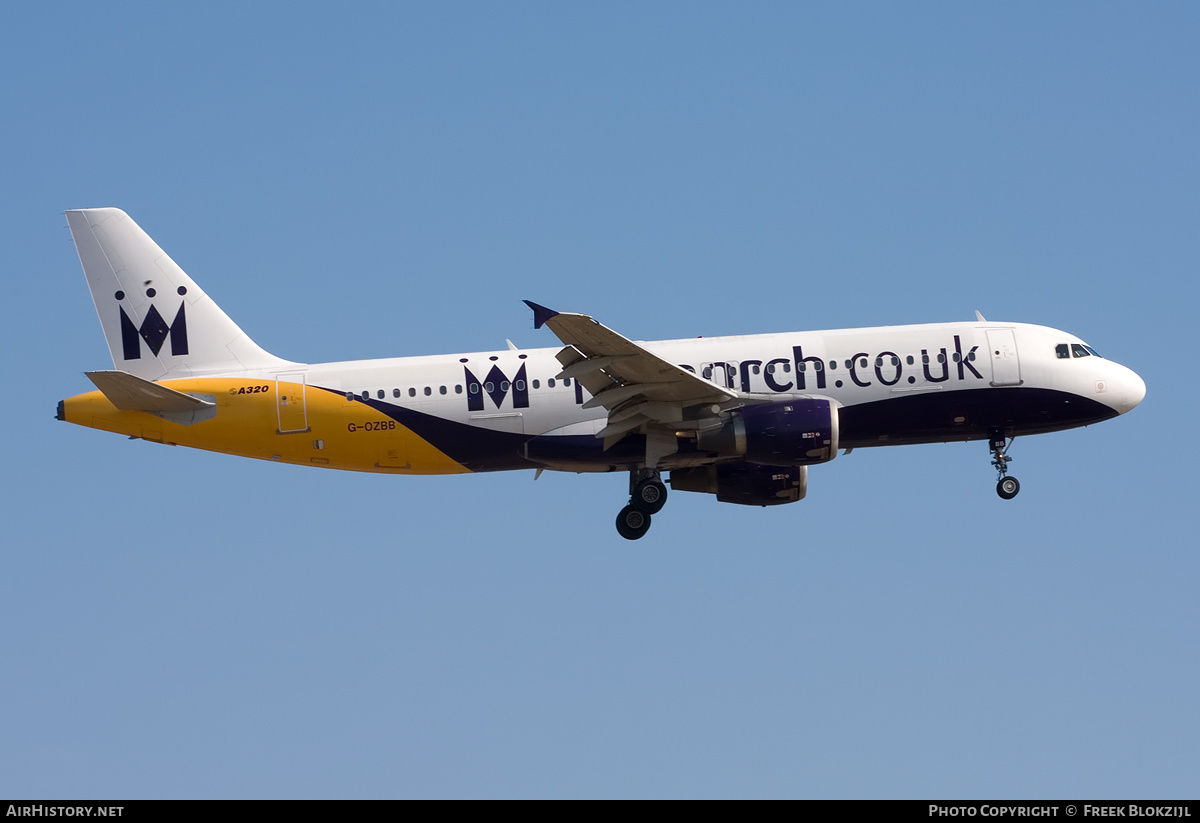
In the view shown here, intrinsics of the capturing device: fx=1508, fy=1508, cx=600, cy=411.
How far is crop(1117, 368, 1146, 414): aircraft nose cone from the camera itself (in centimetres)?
4402

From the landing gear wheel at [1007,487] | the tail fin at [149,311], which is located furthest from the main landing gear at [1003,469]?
the tail fin at [149,311]

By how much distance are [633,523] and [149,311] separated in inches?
618

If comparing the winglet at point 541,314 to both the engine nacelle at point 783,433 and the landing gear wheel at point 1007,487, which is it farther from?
the landing gear wheel at point 1007,487

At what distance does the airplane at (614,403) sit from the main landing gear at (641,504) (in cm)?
4

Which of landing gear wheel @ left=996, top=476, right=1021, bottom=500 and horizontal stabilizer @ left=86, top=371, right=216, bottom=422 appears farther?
landing gear wheel @ left=996, top=476, right=1021, bottom=500

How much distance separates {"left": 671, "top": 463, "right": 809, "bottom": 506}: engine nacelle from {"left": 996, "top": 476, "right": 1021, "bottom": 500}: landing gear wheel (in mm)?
5871

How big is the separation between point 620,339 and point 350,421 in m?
8.72

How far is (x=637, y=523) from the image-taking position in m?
43.0

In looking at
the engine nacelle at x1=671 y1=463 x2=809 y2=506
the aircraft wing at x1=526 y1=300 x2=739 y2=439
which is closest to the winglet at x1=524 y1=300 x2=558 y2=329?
the aircraft wing at x1=526 y1=300 x2=739 y2=439

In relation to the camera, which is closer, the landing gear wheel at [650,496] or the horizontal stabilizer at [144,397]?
the horizontal stabilizer at [144,397]

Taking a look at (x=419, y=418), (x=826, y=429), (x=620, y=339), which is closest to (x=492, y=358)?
(x=419, y=418)

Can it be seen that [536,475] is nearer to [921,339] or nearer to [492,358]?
[492,358]

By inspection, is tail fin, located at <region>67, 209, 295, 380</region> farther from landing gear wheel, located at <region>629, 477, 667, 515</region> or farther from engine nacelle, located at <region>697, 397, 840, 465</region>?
engine nacelle, located at <region>697, 397, 840, 465</region>

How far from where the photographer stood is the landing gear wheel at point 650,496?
42.8 meters
